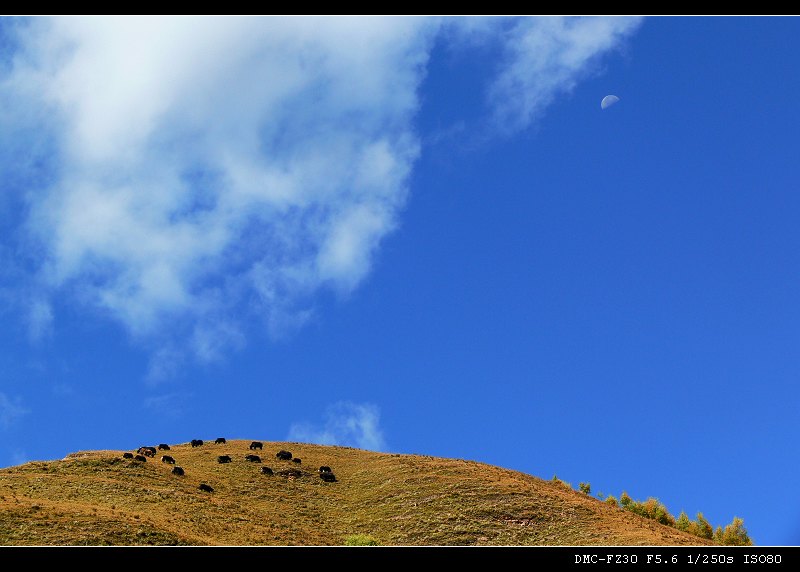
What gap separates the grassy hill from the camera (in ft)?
147

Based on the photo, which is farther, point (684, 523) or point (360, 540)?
point (684, 523)

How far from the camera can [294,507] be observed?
196 feet

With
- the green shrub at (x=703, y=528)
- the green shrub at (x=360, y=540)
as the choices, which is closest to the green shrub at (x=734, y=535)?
the green shrub at (x=703, y=528)

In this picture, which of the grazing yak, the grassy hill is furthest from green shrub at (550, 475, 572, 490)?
the grazing yak

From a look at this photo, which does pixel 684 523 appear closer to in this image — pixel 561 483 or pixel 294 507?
pixel 561 483

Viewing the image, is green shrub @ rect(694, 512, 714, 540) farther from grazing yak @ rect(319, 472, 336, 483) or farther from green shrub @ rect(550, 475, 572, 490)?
grazing yak @ rect(319, 472, 336, 483)

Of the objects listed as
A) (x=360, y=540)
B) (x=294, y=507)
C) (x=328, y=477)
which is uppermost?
(x=328, y=477)

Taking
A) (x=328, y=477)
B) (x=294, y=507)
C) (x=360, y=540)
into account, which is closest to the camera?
(x=360, y=540)

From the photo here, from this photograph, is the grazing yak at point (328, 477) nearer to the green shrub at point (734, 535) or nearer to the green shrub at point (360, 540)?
the green shrub at point (360, 540)

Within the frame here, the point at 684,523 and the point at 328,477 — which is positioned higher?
the point at 328,477

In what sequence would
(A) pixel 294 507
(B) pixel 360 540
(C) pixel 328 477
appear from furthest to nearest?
1. (C) pixel 328 477
2. (A) pixel 294 507
3. (B) pixel 360 540

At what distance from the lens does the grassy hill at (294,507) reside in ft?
147

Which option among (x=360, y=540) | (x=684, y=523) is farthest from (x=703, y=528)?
(x=360, y=540)
